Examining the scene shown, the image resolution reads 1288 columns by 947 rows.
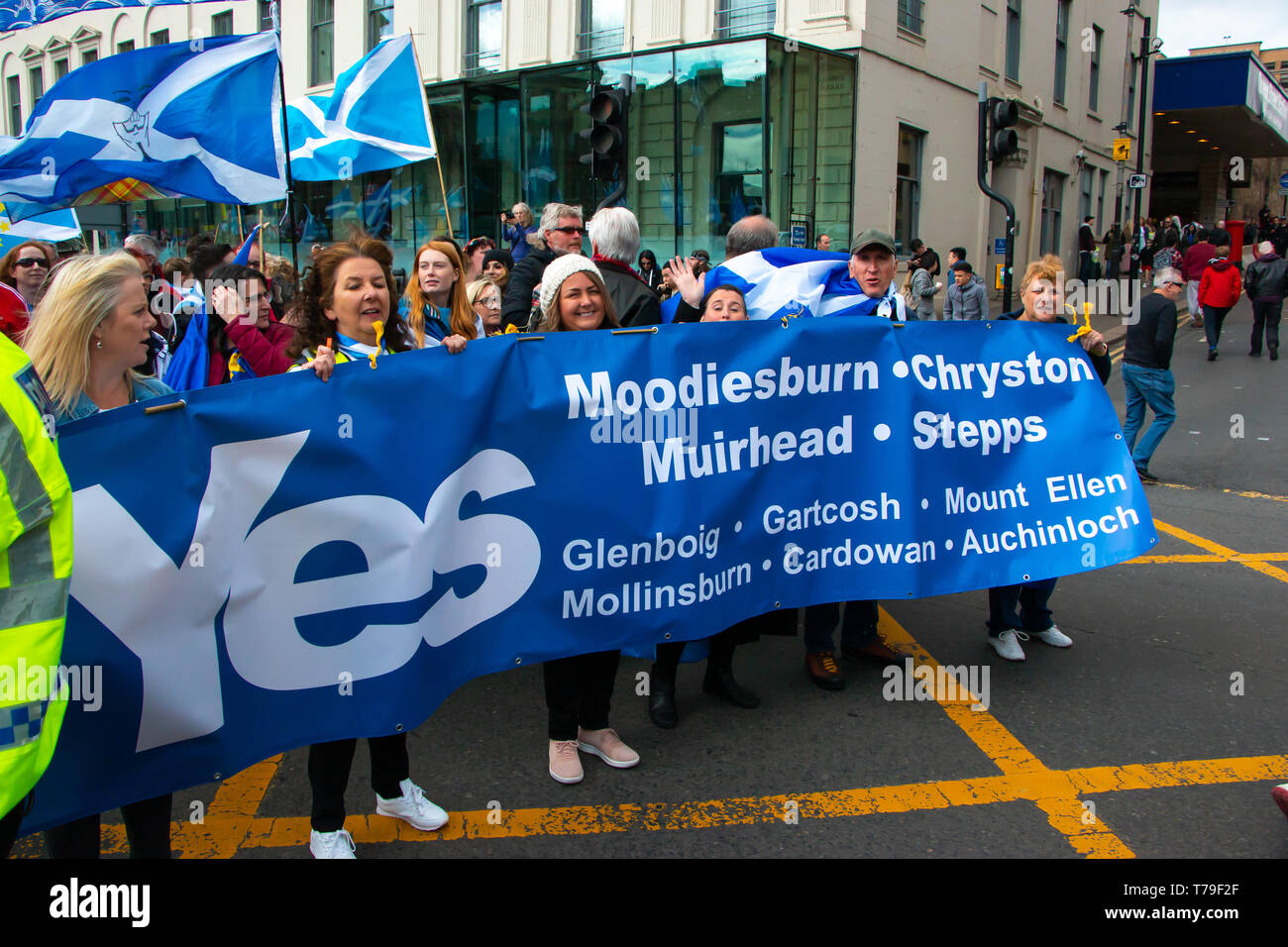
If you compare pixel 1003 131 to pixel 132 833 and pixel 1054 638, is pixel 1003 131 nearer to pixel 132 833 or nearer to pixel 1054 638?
pixel 1054 638

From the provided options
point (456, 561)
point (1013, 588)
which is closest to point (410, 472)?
point (456, 561)

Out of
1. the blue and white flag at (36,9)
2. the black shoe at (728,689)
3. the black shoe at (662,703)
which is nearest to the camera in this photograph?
the black shoe at (662,703)

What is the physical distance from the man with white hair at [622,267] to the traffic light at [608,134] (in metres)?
5.54

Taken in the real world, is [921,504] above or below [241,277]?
below

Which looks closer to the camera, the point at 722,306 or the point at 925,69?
the point at 722,306

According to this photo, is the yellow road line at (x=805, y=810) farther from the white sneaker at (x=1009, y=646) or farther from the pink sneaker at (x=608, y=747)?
the white sneaker at (x=1009, y=646)

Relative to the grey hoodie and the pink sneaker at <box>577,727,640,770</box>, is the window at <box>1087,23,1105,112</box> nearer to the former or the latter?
the grey hoodie

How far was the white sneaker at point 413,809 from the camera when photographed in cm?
306

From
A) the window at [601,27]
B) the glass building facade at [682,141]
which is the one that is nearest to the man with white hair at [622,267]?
the glass building facade at [682,141]

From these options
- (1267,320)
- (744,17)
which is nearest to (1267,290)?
(1267,320)
